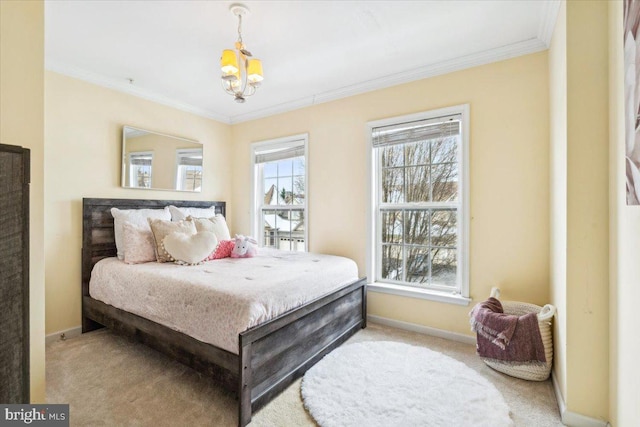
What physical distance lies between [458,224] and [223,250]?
7.54ft

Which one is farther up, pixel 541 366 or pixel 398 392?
pixel 541 366

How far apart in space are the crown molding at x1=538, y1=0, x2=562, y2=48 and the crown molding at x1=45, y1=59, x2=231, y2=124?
11.8 ft

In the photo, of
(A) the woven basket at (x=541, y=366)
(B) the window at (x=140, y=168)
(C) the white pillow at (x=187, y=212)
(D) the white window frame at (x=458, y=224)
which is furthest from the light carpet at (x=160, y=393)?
(B) the window at (x=140, y=168)

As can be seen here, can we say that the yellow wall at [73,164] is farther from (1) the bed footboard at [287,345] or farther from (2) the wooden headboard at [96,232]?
(1) the bed footboard at [287,345]

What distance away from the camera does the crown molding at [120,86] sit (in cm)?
266

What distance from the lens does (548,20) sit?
6.66ft

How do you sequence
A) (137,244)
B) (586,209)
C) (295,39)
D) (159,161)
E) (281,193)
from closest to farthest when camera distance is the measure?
(586,209) → (295,39) → (137,244) → (159,161) → (281,193)

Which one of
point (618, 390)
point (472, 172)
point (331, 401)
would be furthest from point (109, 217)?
point (618, 390)

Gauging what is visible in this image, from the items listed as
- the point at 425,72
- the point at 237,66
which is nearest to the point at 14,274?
the point at 237,66

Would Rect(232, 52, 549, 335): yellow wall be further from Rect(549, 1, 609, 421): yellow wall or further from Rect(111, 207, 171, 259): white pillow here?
Rect(111, 207, 171, 259): white pillow

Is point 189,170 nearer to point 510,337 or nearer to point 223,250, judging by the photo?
point 223,250

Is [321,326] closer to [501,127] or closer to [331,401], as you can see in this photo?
[331,401]

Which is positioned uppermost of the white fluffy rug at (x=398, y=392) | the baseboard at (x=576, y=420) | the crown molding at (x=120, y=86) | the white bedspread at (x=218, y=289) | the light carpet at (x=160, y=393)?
the crown molding at (x=120, y=86)

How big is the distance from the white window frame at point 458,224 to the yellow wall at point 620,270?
1.15m
